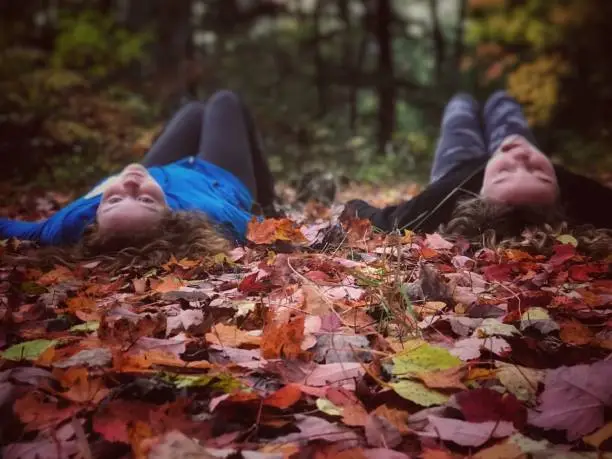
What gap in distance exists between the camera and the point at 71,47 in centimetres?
856

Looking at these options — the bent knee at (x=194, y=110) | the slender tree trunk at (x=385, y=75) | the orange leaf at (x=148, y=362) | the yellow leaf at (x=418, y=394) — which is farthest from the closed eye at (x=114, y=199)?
the slender tree trunk at (x=385, y=75)

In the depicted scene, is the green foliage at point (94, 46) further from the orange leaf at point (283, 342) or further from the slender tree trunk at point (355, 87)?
the orange leaf at point (283, 342)

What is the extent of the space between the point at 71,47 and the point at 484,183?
800 centimetres

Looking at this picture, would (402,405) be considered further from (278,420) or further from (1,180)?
(1,180)

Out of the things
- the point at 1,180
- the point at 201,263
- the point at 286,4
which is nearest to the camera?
the point at 201,263

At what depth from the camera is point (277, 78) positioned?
36.7 feet

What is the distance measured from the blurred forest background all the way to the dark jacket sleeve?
4306mm

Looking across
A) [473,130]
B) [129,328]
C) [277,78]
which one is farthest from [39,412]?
[277,78]

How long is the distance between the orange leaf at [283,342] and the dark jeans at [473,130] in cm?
272

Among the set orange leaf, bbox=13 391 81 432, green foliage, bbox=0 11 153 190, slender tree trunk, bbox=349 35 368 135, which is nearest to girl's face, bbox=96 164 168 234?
orange leaf, bbox=13 391 81 432

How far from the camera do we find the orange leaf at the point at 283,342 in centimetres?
135

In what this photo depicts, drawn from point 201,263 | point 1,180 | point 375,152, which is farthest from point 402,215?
point 375,152

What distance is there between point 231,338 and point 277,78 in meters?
10.4

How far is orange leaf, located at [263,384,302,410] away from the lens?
44.2 inches
